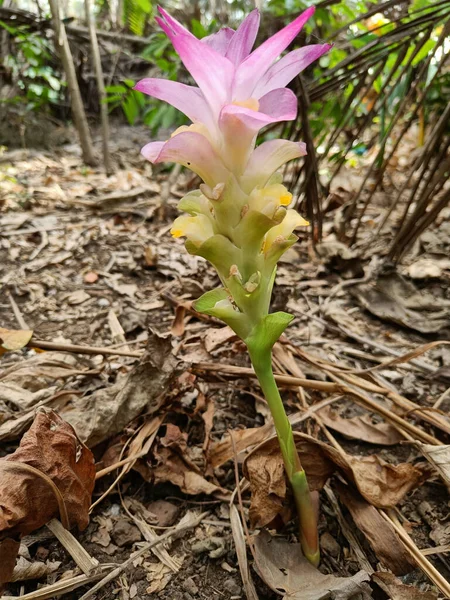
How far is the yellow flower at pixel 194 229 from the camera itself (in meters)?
0.75

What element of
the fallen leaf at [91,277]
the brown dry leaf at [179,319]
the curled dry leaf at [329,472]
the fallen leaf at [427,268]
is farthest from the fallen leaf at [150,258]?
the curled dry leaf at [329,472]

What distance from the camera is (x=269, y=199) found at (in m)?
0.72

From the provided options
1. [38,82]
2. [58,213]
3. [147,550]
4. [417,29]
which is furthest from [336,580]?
[38,82]

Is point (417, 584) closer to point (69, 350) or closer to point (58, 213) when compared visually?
point (69, 350)

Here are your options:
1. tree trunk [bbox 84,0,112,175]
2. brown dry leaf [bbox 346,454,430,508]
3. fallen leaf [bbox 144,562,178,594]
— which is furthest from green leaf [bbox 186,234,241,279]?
tree trunk [bbox 84,0,112,175]

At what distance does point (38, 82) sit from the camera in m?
5.64

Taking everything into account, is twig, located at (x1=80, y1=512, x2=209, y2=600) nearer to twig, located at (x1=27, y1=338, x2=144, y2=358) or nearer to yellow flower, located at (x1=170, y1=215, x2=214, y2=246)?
twig, located at (x1=27, y1=338, x2=144, y2=358)

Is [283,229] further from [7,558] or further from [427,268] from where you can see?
[427,268]

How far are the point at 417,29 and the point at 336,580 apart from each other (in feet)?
6.93

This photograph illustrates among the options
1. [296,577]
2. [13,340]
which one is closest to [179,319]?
[13,340]

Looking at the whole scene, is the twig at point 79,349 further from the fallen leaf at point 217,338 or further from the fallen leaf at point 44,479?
the fallen leaf at point 44,479

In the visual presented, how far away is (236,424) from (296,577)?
50cm

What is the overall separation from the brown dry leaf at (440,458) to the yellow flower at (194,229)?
0.72 meters

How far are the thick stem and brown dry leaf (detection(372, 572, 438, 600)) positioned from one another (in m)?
0.13
